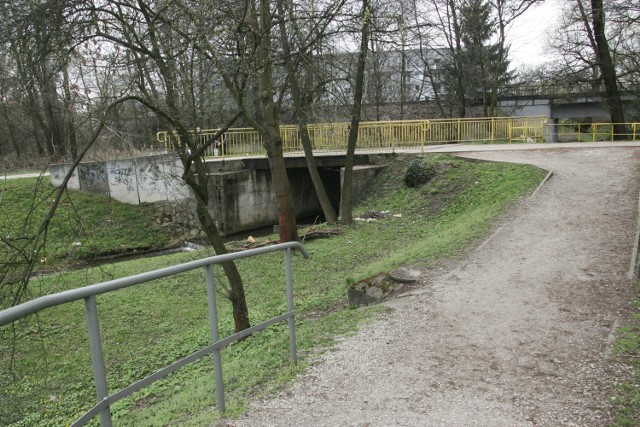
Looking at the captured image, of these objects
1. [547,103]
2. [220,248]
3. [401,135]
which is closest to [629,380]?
[220,248]

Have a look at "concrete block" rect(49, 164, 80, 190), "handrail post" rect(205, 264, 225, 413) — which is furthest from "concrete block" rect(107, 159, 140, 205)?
"handrail post" rect(205, 264, 225, 413)

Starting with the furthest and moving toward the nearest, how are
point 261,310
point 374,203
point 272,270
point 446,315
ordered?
point 374,203
point 272,270
point 261,310
point 446,315

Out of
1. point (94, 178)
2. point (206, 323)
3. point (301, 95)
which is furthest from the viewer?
point (94, 178)

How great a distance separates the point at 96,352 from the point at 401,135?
20.3 meters

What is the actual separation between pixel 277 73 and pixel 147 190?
13.0 metres

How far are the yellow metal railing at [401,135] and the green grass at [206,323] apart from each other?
6.01m

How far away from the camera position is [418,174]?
17781 mm

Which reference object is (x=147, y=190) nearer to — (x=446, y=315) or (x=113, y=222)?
(x=113, y=222)

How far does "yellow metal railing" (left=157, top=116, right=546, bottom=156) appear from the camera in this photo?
874 inches

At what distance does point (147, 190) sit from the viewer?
2280 centimetres

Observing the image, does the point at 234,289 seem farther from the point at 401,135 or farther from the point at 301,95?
the point at 401,135

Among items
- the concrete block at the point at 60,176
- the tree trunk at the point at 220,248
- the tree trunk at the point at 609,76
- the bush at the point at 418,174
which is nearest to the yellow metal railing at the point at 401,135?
the bush at the point at 418,174

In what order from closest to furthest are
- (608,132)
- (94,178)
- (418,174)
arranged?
(418,174), (94,178), (608,132)

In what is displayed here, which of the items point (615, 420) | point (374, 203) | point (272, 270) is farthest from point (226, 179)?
point (615, 420)
